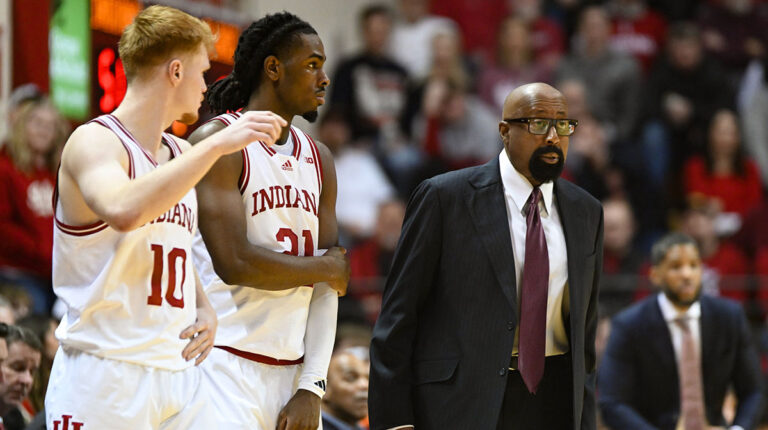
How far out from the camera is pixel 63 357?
3.52 meters

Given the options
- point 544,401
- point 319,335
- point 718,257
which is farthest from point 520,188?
point 718,257

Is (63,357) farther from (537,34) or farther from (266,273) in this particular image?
(537,34)

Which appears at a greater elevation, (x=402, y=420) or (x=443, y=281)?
(x=443, y=281)

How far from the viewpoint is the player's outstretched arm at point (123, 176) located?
328cm

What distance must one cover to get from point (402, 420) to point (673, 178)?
360 inches

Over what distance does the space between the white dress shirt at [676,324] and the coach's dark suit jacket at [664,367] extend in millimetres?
34

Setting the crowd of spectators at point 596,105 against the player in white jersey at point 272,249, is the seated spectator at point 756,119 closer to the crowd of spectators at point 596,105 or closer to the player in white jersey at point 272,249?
the crowd of spectators at point 596,105

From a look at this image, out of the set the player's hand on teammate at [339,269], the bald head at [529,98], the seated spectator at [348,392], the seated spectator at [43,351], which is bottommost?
the seated spectator at [348,392]

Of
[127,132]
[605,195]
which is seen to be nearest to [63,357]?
[127,132]

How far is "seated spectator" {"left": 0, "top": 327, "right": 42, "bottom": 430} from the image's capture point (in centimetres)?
544

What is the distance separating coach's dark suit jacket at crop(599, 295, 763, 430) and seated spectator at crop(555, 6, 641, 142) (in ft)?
21.2

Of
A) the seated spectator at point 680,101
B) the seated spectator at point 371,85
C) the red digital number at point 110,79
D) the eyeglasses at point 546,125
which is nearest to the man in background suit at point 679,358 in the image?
the eyeglasses at point 546,125

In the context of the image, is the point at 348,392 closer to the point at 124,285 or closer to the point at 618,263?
the point at 124,285

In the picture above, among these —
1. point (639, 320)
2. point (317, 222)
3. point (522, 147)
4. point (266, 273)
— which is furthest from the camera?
point (639, 320)
